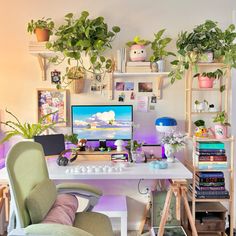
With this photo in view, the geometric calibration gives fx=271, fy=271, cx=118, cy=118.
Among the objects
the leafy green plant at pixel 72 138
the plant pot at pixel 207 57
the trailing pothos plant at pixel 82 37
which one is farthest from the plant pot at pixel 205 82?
the leafy green plant at pixel 72 138

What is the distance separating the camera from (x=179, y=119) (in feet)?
8.63

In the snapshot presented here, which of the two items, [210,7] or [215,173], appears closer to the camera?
[215,173]

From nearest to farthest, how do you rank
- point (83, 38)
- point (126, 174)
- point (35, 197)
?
point (35, 197), point (126, 174), point (83, 38)

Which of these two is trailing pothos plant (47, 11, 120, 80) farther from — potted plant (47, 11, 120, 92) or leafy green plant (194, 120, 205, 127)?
leafy green plant (194, 120, 205, 127)

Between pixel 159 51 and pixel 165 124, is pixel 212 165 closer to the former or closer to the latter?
pixel 165 124

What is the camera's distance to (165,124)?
2.40m

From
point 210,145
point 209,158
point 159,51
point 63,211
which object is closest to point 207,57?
point 159,51

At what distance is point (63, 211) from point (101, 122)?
1.04 metres

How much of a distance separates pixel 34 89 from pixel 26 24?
621 millimetres

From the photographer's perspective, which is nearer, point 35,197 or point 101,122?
point 35,197

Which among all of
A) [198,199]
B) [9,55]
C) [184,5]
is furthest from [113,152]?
[184,5]

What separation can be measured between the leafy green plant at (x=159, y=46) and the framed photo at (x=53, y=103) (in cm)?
91

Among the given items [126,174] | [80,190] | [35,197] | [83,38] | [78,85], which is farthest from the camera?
[78,85]

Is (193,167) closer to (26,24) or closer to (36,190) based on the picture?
(36,190)
